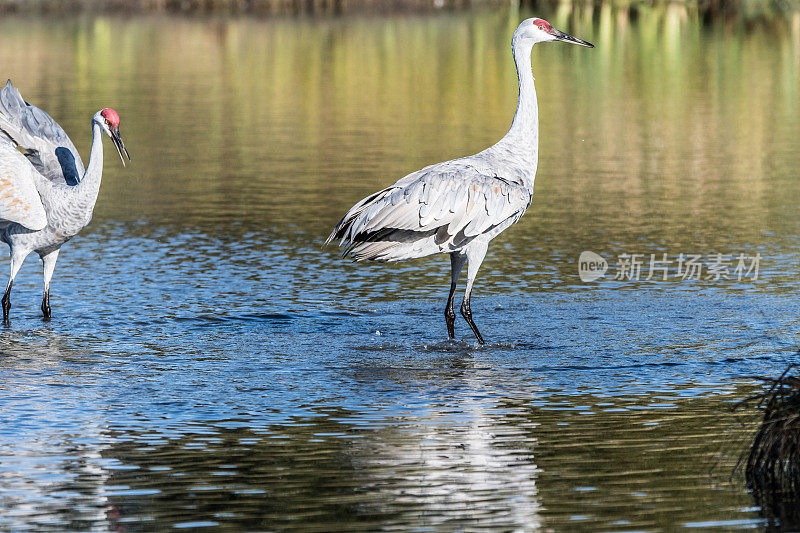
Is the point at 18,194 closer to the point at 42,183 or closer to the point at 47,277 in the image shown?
the point at 42,183

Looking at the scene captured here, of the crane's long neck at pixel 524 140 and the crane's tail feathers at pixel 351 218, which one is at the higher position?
the crane's long neck at pixel 524 140

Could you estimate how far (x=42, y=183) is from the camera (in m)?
12.2

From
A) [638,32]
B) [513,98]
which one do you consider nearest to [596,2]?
[638,32]

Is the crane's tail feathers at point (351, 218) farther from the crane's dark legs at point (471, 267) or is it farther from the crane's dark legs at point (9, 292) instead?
the crane's dark legs at point (9, 292)

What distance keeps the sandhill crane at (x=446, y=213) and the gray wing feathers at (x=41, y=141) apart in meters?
3.20

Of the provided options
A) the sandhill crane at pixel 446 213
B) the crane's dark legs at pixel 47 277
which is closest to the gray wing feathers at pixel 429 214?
the sandhill crane at pixel 446 213

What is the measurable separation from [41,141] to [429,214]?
422cm

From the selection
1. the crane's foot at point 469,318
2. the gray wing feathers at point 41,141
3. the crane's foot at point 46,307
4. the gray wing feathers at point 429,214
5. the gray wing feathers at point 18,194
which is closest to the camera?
the gray wing feathers at point 429,214

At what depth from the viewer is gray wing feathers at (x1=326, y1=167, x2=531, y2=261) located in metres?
11.1

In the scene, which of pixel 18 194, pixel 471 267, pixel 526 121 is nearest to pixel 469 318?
pixel 471 267

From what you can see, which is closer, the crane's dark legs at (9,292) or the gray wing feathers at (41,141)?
→ the crane's dark legs at (9,292)

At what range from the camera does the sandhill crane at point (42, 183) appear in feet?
38.6

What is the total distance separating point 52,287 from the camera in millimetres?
13453

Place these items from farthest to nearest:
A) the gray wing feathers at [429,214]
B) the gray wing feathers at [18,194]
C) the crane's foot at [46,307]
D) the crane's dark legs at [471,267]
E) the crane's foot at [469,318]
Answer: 1. the crane's foot at [46,307]
2. the gray wing feathers at [18,194]
3. the crane's dark legs at [471,267]
4. the crane's foot at [469,318]
5. the gray wing feathers at [429,214]
